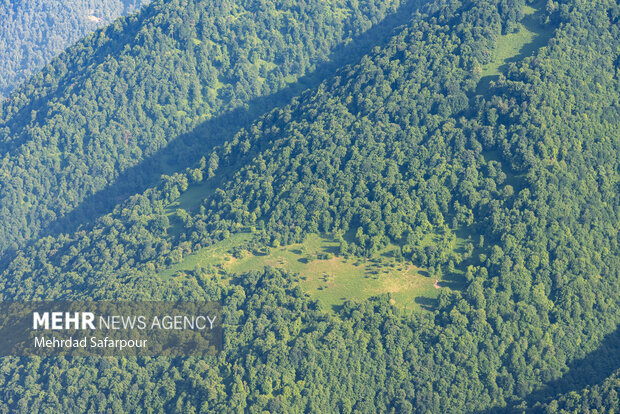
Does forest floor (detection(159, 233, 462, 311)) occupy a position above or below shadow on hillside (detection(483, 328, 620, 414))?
above

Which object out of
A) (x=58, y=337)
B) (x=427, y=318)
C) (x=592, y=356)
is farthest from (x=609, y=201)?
(x=58, y=337)

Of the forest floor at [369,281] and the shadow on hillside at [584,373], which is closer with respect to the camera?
the shadow on hillside at [584,373]

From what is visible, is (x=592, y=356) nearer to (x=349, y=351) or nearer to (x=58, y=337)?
(x=349, y=351)

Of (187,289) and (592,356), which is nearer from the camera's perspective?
(592,356)

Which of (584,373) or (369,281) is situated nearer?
(584,373)

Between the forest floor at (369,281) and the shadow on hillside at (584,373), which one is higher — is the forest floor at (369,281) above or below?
above

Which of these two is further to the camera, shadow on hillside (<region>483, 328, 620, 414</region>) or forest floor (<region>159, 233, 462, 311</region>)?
forest floor (<region>159, 233, 462, 311</region>)

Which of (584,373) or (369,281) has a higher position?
(369,281)

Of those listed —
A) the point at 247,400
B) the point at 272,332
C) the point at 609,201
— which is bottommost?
the point at 247,400
